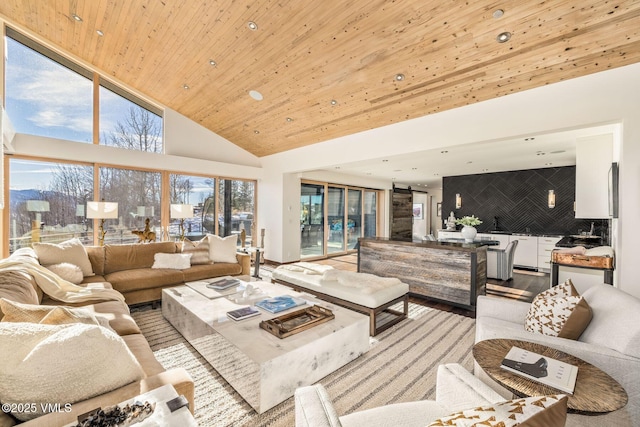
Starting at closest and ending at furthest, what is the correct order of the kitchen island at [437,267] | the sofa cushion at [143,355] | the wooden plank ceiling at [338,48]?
1. the sofa cushion at [143,355]
2. the wooden plank ceiling at [338,48]
3. the kitchen island at [437,267]

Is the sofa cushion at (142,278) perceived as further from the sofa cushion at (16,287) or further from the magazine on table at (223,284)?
the sofa cushion at (16,287)

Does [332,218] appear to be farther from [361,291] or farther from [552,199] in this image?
[552,199]

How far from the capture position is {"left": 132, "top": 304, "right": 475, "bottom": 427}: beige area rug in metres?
1.83

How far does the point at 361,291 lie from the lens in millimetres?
3000

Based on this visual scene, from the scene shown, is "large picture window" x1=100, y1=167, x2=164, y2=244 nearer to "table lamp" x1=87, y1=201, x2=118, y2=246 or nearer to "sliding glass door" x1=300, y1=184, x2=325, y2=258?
"table lamp" x1=87, y1=201, x2=118, y2=246

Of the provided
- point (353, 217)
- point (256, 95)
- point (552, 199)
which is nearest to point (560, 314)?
point (256, 95)

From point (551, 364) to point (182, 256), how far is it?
4.32 meters

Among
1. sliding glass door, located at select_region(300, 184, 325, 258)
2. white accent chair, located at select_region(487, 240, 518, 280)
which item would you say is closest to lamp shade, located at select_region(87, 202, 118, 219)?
sliding glass door, located at select_region(300, 184, 325, 258)

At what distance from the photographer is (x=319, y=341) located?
2.08 meters

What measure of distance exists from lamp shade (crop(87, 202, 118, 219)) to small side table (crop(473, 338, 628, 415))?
5129mm

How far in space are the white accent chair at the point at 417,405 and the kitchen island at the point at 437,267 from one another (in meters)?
2.79

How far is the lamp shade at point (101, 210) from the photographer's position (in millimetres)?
4215

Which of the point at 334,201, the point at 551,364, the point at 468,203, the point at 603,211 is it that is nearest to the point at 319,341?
the point at 551,364

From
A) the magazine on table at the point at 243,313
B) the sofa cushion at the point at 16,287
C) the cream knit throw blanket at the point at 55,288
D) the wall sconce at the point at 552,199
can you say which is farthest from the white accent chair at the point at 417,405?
the wall sconce at the point at 552,199
